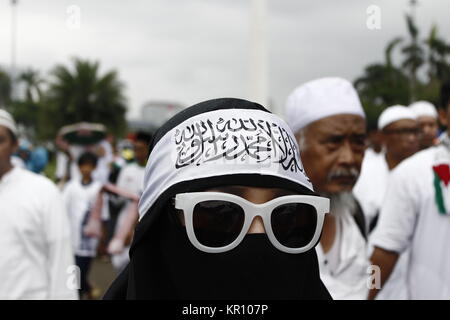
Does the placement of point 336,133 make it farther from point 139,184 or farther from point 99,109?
point 99,109

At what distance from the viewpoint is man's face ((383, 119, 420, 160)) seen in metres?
5.32

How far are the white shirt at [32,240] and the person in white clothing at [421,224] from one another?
184cm

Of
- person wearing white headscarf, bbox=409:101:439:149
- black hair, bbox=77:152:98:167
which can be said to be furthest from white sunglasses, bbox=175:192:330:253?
black hair, bbox=77:152:98:167

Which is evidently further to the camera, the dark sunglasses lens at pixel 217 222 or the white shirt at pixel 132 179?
the white shirt at pixel 132 179

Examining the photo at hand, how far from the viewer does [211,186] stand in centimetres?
143

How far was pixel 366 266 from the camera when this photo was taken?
2.88m

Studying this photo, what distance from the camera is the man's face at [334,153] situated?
2783mm

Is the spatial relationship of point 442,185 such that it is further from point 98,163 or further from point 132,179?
point 98,163

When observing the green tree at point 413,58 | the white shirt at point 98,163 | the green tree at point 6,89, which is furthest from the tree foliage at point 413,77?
the green tree at point 6,89

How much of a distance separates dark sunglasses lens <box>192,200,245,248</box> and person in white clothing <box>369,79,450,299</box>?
1.69 m

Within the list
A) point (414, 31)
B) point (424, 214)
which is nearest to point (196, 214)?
point (424, 214)

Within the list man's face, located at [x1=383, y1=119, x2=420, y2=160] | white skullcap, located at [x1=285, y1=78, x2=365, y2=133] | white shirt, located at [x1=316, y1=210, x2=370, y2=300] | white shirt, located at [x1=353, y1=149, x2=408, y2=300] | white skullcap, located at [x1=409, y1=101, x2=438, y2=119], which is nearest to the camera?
white shirt, located at [x1=316, y1=210, x2=370, y2=300]

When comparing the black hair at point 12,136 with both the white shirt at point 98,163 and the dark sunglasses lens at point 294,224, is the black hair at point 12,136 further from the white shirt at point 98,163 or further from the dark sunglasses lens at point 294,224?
the white shirt at point 98,163

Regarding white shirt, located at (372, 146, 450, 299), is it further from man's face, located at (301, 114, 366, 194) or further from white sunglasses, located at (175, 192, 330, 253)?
white sunglasses, located at (175, 192, 330, 253)
